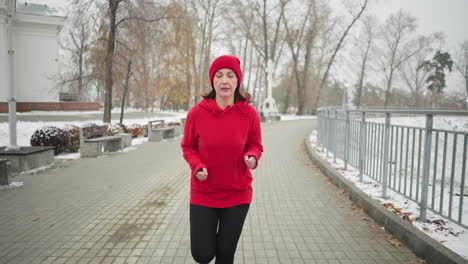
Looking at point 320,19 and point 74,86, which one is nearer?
point 74,86

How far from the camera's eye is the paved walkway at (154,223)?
3451 millimetres

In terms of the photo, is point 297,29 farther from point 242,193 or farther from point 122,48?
point 242,193

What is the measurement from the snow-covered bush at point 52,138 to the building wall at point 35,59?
18894mm

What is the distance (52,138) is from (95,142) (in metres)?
1.24

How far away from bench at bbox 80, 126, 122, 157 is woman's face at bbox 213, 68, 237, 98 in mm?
8706

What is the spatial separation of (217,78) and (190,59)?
94.1 ft

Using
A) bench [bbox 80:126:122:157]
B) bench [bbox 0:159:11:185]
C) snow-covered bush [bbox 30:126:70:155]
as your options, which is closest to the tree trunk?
bench [bbox 80:126:122:157]

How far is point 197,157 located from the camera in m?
2.35

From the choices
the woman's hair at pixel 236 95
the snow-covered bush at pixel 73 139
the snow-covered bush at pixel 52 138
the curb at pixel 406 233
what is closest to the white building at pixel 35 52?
the snow-covered bush at pixel 73 139

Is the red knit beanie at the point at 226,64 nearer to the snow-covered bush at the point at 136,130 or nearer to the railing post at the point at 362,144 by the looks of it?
the railing post at the point at 362,144

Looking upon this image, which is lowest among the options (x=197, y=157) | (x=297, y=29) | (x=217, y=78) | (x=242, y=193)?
(x=242, y=193)

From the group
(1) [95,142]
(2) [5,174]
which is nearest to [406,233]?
(2) [5,174]

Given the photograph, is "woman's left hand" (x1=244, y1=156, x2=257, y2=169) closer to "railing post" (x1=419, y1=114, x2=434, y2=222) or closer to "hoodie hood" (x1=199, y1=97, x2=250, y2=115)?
"hoodie hood" (x1=199, y1=97, x2=250, y2=115)

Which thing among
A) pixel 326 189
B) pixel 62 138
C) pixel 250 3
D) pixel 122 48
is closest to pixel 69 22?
pixel 122 48
